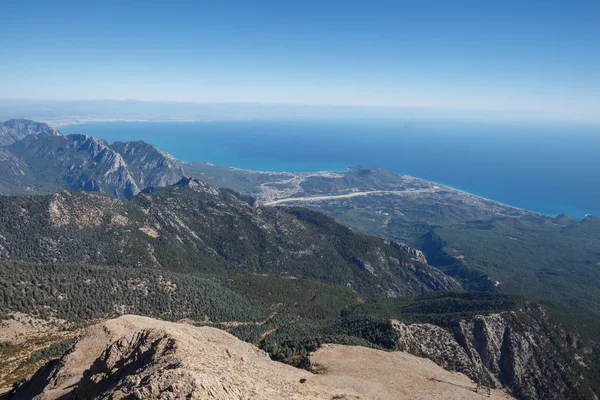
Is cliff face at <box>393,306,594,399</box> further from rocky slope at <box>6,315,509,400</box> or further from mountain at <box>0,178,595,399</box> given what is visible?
rocky slope at <box>6,315,509,400</box>

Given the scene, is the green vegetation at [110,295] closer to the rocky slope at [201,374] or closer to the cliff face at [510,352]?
the rocky slope at [201,374]

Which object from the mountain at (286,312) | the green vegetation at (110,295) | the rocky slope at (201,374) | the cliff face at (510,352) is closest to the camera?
the rocky slope at (201,374)

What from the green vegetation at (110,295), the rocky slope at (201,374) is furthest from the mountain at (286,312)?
the rocky slope at (201,374)

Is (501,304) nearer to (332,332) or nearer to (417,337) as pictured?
(417,337)

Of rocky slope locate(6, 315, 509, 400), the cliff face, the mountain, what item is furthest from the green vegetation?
the cliff face

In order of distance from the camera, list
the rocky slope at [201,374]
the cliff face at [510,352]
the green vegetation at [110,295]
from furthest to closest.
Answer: the green vegetation at [110,295] → the cliff face at [510,352] → the rocky slope at [201,374]

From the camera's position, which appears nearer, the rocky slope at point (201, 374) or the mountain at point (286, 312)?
the rocky slope at point (201, 374)
